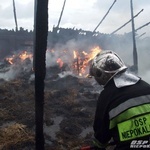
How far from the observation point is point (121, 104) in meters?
2.71

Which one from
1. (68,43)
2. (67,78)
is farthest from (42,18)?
(68,43)

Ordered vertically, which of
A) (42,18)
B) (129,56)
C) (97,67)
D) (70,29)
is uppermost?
(70,29)

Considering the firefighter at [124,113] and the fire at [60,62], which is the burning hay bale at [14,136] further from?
the fire at [60,62]

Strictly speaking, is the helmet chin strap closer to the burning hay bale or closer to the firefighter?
the firefighter

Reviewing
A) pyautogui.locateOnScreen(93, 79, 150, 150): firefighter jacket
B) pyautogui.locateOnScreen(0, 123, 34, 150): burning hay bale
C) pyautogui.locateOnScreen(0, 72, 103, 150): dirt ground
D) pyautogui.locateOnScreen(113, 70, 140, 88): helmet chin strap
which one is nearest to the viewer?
pyautogui.locateOnScreen(93, 79, 150, 150): firefighter jacket

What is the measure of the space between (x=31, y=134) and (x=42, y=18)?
14.8ft

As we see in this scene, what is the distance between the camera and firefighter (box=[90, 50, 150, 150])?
2684mm

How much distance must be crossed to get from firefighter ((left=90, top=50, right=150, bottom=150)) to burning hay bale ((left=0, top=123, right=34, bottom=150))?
468cm

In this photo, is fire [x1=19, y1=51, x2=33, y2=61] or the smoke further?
fire [x1=19, y1=51, x2=33, y2=61]

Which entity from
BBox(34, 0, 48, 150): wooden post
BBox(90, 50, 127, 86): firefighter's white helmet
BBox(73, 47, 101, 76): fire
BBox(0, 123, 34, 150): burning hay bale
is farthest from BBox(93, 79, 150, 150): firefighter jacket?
BBox(73, 47, 101, 76): fire

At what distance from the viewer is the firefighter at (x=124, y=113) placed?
268 centimetres

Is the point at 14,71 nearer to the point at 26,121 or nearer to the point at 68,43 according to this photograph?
the point at 68,43

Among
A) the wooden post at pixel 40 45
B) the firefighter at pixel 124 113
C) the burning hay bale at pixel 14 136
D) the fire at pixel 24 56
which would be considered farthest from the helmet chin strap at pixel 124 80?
the fire at pixel 24 56

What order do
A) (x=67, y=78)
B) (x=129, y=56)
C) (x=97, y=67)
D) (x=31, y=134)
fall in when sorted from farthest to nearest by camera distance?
1. (x=129, y=56)
2. (x=67, y=78)
3. (x=31, y=134)
4. (x=97, y=67)
